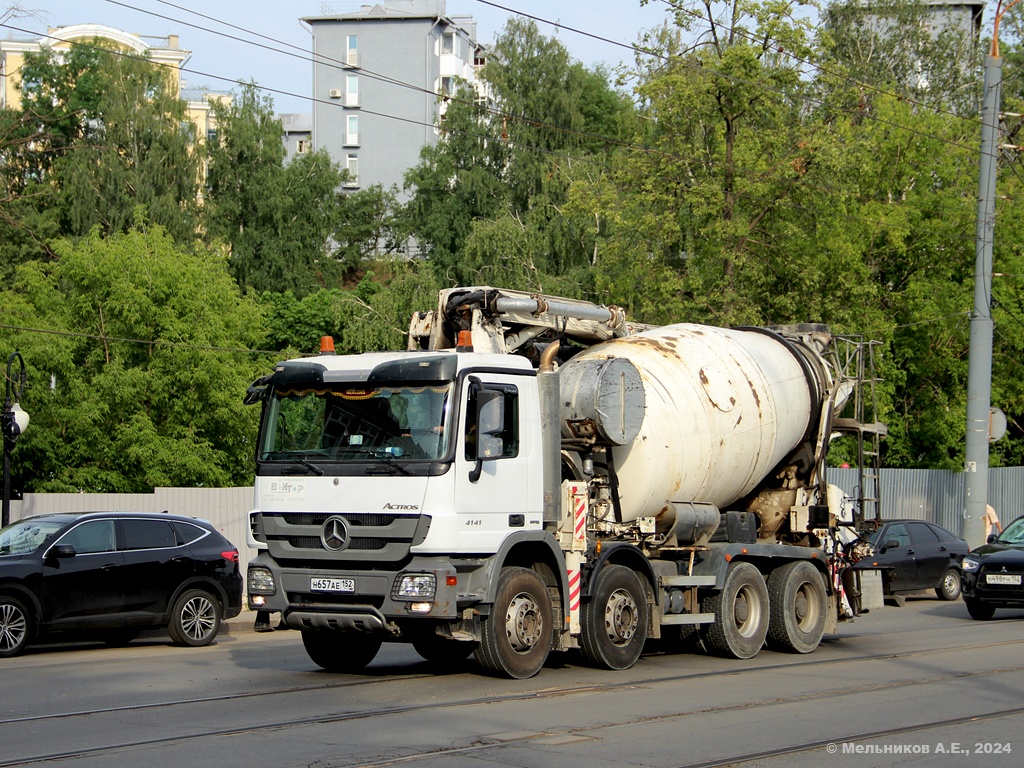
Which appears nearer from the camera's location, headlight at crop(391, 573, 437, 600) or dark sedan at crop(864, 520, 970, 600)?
headlight at crop(391, 573, 437, 600)

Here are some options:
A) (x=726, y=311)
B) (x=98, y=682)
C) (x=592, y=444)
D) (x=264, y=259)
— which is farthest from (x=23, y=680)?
(x=264, y=259)

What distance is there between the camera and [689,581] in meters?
13.1

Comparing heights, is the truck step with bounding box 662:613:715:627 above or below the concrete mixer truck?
below

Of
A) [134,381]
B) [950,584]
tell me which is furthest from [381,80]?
[950,584]

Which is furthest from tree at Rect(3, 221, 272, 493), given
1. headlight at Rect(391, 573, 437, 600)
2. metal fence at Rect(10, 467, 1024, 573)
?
headlight at Rect(391, 573, 437, 600)

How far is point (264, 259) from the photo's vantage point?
192 ft

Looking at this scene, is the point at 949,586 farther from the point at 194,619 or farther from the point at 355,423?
the point at 355,423

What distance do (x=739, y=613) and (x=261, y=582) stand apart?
219 inches

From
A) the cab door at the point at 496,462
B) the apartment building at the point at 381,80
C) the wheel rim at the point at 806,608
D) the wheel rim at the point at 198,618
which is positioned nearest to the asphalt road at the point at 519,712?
the wheel rim at the point at 806,608

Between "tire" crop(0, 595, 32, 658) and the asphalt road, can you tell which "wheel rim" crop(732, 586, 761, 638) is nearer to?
the asphalt road

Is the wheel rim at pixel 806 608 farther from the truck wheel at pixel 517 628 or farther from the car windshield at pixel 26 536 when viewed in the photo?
the car windshield at pixel 26 536

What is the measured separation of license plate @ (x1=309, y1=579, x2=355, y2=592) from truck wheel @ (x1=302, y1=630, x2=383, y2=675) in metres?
1.60

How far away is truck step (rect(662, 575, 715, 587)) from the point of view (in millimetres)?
12984

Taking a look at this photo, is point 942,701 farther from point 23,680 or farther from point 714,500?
point 23,680
